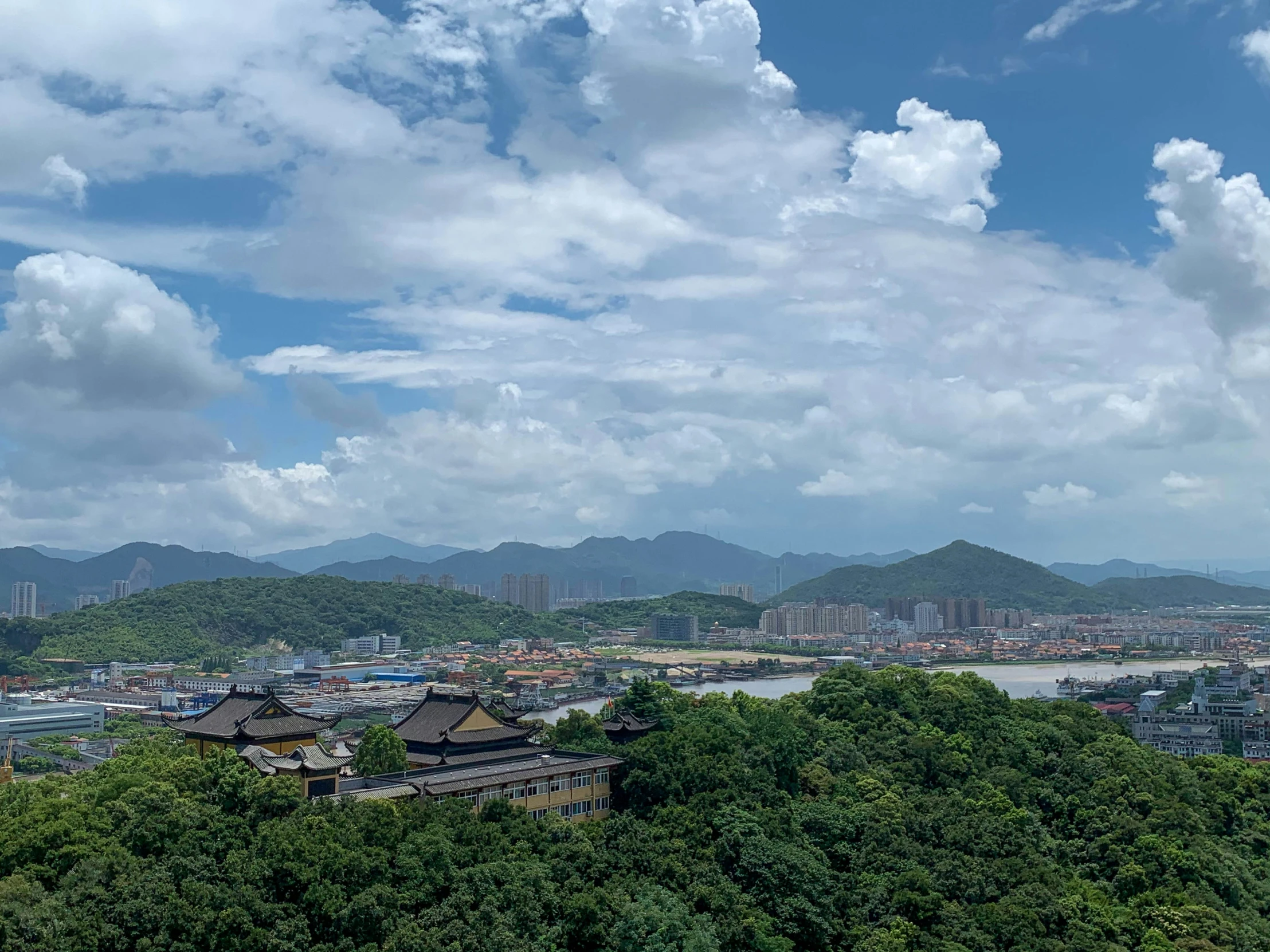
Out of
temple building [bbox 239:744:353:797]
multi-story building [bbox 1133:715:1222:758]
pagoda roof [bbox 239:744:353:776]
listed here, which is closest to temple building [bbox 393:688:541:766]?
pagoda roof [bbox 239:744:353:776]

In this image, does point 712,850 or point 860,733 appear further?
point 860,733

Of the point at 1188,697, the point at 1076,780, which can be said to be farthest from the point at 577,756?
the point at 1188,697

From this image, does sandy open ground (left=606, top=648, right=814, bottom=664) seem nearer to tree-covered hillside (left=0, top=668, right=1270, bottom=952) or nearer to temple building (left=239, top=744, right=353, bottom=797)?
tree-covered hillside (left=0, top=668, right=1270, bottom=952)

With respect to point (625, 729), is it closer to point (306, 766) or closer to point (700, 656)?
point (306, 766)

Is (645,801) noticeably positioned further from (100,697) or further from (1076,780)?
(100,697)

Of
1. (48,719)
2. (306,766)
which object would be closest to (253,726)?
(306,766)

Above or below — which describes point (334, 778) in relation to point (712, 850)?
above
